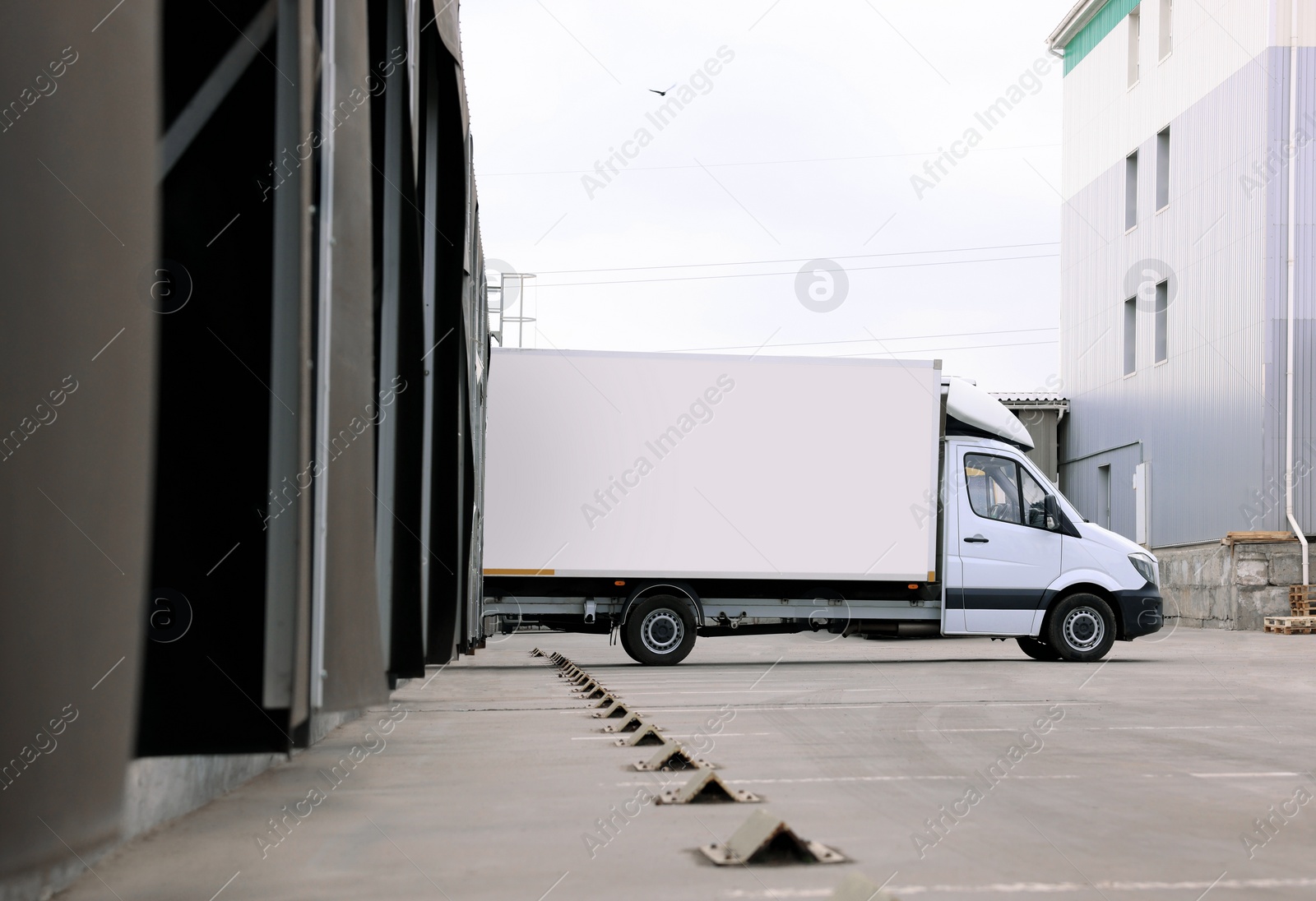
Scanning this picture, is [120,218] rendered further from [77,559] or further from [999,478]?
[999,478]

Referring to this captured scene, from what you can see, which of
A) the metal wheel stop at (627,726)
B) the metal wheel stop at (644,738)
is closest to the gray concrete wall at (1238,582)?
the metal wheel stop at (627,726)

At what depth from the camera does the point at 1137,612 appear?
1399cm

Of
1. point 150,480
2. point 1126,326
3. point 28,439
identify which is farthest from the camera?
point 1126,326

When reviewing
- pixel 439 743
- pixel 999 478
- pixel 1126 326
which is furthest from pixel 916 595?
pixel 1126 326

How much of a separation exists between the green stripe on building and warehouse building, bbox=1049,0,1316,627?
6 cm

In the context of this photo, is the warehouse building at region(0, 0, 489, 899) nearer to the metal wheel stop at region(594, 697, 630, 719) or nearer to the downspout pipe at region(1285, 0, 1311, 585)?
the metal wheel stop at region(594, 697, 630, 719)

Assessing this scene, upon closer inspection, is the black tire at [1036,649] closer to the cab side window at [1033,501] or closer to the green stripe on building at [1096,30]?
the cab side window at [1033,501]

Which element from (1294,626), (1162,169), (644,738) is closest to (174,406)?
(644,738)

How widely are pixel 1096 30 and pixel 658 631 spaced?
23330 mm

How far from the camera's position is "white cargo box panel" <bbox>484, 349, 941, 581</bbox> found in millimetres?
13789

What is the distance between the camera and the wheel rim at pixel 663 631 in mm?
13812

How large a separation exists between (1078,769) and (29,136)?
15.4 feet

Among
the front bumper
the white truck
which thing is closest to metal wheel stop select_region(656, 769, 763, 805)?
the white truck

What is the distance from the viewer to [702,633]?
14359mm
